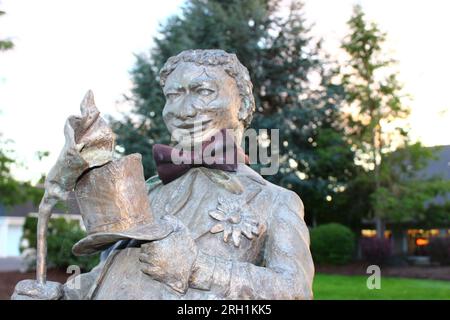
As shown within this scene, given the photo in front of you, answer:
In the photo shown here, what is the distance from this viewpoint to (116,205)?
215 cm

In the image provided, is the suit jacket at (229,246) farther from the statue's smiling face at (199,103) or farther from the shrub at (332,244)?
the shrub at (332,244)

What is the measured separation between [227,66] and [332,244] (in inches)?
741

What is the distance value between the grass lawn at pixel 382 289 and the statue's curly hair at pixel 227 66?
10.8 metres

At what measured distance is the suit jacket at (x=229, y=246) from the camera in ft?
7.32

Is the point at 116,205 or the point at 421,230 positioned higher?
the point at 116,205

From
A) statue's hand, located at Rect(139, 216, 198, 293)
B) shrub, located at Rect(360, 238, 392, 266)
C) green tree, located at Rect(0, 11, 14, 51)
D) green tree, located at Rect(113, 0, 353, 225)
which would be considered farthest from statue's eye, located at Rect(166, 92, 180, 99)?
shrub, located at Rect(360, 238, 392, 266)

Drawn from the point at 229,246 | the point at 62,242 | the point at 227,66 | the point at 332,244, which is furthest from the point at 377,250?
the point at 229,246

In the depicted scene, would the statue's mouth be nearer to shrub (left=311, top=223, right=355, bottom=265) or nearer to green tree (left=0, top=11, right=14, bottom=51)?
green tree (left=0, top=11, right=14, bottom=51)

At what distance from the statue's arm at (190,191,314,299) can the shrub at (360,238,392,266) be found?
19443 mm

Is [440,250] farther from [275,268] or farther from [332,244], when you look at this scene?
[275,268]
